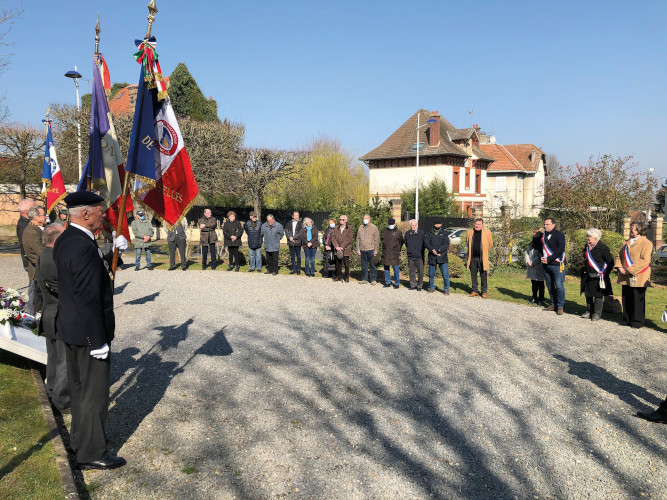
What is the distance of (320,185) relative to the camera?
40.4 meters

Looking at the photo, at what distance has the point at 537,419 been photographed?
5.75 meters

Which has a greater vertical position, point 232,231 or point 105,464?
point 232,231

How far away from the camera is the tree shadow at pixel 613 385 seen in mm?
6328

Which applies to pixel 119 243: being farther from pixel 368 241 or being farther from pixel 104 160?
pixel 368 241

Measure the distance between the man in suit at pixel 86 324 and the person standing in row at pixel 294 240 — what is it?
12123 millimetres


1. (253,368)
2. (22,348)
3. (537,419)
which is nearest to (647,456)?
(537,419)

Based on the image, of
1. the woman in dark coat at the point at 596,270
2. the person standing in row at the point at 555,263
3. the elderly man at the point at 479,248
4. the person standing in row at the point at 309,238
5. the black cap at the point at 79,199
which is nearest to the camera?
the black cap at the point at 79,199

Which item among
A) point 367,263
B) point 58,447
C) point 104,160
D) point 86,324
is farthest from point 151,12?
point 367,263

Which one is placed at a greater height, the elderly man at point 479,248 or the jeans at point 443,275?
the elderly man at point 479,248

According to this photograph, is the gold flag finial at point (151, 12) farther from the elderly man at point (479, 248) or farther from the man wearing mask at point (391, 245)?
the man wearing mask at point (391, 245)

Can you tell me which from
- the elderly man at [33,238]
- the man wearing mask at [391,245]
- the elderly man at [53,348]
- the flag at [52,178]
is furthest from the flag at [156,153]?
the man wearing mask at [391,245]

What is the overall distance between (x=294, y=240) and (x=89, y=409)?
41.4 feet

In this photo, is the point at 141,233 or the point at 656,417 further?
the point at 141,233

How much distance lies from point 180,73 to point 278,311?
135 feet
